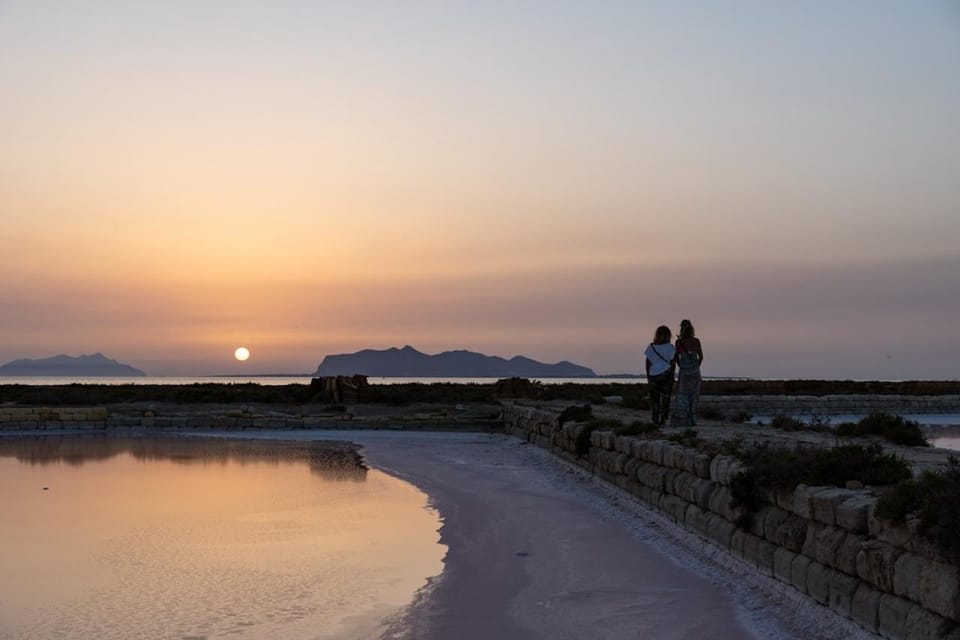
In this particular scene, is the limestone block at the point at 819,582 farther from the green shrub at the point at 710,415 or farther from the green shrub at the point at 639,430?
the green shrub at the point at 710,415

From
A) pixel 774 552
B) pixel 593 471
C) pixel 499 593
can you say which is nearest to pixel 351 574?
pixel 499 593

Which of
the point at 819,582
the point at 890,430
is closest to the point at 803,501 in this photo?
the point at 819,582

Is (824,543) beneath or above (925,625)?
above

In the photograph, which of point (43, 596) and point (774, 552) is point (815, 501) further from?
point (43, 596)

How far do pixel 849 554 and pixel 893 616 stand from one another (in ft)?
1.96

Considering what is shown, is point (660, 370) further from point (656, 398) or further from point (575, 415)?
point (575, 415)

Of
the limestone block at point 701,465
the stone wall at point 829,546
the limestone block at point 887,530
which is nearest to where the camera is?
the stone wall at point 829,546

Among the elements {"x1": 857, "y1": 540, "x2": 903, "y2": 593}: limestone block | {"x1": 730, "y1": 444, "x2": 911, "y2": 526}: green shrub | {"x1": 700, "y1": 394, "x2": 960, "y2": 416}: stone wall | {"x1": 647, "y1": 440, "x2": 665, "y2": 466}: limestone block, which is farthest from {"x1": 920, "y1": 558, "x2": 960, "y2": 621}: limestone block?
{"x1": 700, "y1": 394, "x2": 960, "y2": 416}: stone wall

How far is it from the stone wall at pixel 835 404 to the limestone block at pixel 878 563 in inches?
1020

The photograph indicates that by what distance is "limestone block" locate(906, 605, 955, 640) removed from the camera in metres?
4.92

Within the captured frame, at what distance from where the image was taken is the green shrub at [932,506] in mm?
4961

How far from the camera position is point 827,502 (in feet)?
20.9

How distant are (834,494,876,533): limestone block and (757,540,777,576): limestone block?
3.94 ft

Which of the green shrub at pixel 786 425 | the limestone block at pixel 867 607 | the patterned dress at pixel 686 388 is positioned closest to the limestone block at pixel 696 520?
the limestone block at pixel 867 607
